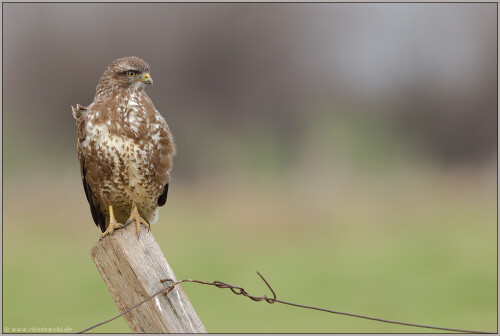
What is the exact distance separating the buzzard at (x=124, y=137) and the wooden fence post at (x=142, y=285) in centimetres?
115

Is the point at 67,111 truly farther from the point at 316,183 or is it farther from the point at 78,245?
the point at 316,183

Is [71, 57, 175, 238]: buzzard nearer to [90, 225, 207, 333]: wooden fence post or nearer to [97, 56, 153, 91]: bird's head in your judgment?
[97, 56, 153, 91]: bird's head

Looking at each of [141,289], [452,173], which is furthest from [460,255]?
[141,289]

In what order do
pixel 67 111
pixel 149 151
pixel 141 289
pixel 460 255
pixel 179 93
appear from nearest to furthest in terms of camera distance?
pixel 141 289
pixel 149 151
pixel 460 255
pixel 67 111
pixel 179 93

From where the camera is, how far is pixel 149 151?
483 centimetres

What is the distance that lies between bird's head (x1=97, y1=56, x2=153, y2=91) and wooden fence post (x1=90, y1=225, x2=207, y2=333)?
153 centimetres

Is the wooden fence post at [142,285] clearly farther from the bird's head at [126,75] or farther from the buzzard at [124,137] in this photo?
the bird's head at [126,75]

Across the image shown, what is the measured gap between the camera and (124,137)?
15.5 feet

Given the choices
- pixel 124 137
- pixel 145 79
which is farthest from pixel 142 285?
pixel 145 79

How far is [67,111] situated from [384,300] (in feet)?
26.1

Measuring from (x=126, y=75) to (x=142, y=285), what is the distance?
182 cm

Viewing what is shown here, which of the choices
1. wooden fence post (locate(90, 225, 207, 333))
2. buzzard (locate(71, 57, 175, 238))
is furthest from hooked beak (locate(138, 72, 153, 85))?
wooden fence post (locate(90, 225, 207, 333))

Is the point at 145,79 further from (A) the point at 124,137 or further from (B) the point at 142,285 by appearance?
(B) the point at 142,285

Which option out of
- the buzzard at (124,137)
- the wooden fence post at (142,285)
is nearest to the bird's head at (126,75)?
the buzzard at (124,137)
